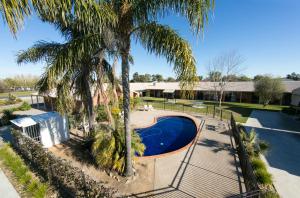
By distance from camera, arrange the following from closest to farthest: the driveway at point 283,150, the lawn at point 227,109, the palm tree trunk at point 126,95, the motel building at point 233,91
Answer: the palm tree trunk at point 126,95, the driveway at point 283,150, the lawn at point 227,109, the motel building at point 233,91

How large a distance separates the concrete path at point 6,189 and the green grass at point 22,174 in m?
0.33

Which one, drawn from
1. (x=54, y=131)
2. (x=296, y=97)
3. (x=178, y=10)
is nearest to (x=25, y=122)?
(x=54, y=131)

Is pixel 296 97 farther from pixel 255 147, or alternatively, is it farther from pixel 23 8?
pixel 23 8

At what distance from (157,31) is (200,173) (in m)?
7.24

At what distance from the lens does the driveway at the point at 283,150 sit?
24.7 feet

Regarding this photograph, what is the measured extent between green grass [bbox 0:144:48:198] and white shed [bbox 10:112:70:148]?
61.3 inches

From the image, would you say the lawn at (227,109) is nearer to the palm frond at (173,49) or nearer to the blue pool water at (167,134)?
the blue pool water at (167,134)

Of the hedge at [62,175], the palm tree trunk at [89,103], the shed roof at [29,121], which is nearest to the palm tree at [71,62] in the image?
the palm tree trunk at [89,103]

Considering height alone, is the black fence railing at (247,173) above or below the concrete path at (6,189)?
above

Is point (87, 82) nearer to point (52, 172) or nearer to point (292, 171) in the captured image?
point (52, 172)

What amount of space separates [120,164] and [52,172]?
120 inches

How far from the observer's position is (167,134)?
16.2 metres

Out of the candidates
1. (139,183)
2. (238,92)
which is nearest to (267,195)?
(139,183)

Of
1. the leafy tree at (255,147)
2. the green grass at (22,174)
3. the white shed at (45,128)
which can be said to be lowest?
the green grass at (22,174)
